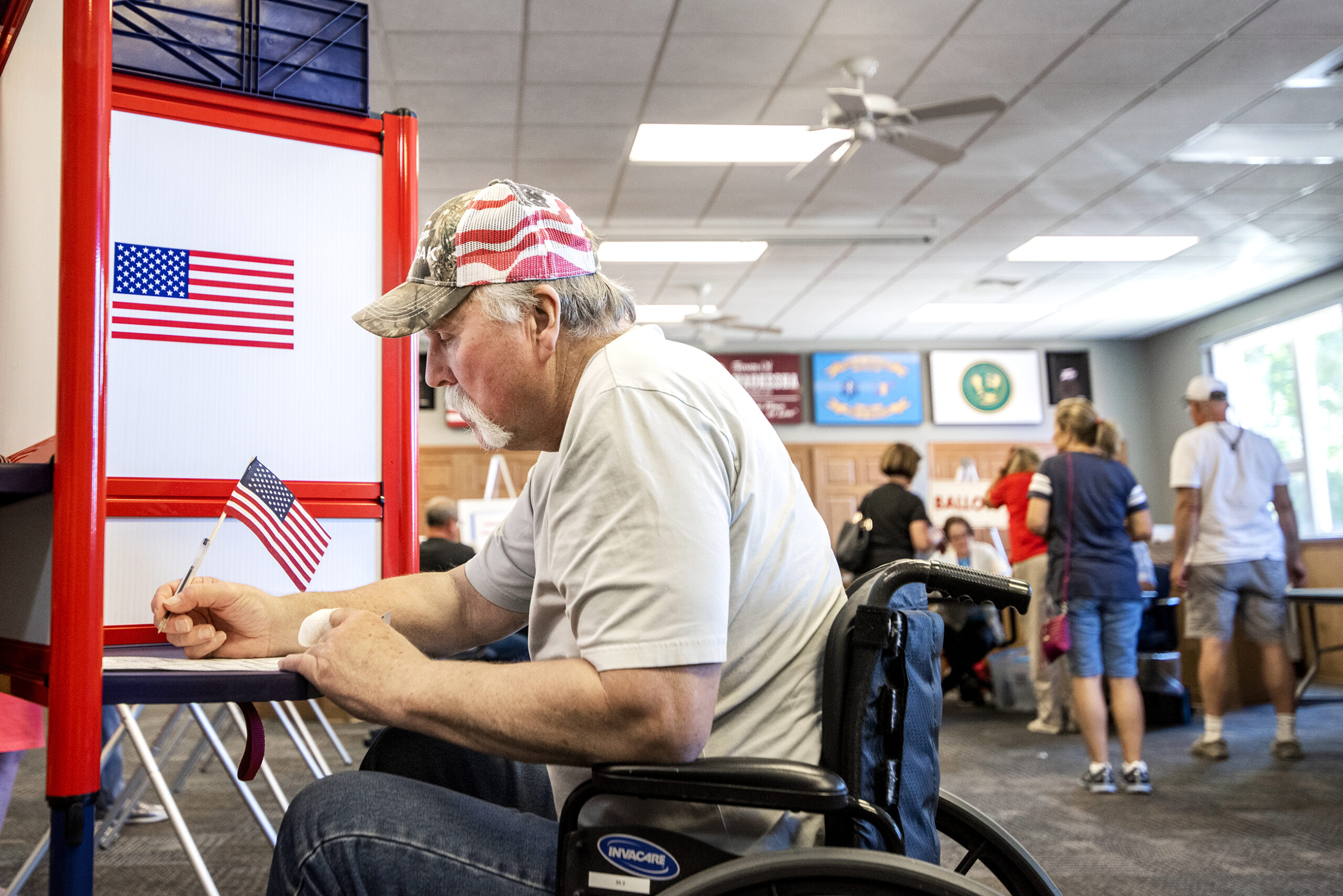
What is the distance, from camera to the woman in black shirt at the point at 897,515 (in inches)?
198

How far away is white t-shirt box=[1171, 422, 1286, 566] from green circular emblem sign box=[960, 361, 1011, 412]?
5.85m

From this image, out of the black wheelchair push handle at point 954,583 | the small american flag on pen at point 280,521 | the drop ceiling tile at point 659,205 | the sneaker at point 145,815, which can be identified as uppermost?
the drop ceiling tile at point 659,205

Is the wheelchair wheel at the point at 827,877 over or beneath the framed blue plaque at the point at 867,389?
beneath

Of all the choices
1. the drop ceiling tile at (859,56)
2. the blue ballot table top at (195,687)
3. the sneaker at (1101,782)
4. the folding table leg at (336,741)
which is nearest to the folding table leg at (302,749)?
the folding table leg at (336,741)

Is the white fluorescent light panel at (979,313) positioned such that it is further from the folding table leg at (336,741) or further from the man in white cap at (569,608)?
the man in white cap at (569,608)

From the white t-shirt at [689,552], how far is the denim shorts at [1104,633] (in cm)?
270

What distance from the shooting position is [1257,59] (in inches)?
172

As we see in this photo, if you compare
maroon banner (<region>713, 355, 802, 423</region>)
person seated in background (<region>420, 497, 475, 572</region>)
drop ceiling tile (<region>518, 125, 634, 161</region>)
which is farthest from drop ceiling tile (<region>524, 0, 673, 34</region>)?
maroon banner (<region>713, 355, 802, 423</region>)

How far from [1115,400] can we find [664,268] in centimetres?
533

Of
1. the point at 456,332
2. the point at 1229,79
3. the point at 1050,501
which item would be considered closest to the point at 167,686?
the point at 456,332

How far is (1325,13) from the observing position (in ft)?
13.1

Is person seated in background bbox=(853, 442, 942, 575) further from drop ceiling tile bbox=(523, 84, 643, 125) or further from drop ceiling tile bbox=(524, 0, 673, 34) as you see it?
drop ceiling tile bbox=(524, 0, 673, 34)

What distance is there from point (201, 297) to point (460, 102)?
3442 millimetres

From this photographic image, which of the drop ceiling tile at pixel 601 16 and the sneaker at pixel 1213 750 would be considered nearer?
the drop ceiling tile at pixel 601 16
